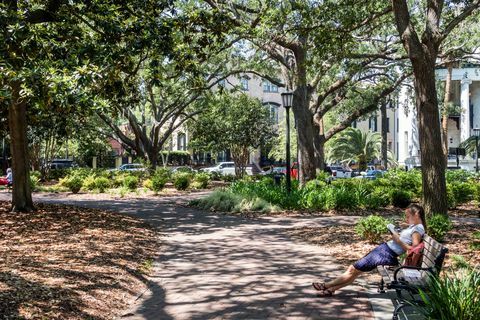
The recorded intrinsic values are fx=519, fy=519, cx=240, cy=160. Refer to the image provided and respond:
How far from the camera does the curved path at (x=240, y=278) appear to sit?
19.3ft

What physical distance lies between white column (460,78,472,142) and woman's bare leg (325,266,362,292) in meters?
38.6

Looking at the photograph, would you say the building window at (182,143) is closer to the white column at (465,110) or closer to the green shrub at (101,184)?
the white column at (465,110)

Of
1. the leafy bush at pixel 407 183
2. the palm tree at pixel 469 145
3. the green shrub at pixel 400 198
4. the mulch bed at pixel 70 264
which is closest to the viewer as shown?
the mulch bed at pixel 70 264

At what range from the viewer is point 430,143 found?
32.7 ft

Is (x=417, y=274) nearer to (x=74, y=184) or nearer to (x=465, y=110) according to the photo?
(x=74, y=184)

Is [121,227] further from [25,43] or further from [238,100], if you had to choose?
[238,100]

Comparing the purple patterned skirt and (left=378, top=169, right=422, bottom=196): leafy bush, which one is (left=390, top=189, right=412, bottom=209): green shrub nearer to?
(left=378, top=169, right=422, bottom=196): leafy bush

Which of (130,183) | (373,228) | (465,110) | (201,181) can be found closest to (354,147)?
(465,110)

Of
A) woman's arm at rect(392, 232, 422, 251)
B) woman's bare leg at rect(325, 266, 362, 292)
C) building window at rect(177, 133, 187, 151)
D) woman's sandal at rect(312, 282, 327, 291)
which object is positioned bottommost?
woman's sandal at rect(312, 282, 327, 291)

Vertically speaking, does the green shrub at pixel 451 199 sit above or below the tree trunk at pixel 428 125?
below

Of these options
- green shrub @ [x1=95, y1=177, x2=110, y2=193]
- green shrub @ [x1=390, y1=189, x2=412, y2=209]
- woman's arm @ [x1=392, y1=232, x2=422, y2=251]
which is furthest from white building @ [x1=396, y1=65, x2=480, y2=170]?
woman's arm @ [x1=392, y1=232, x2=422, y2=251]

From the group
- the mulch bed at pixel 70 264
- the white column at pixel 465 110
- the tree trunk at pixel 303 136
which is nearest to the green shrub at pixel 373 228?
the mulch bed at pixel 70 264

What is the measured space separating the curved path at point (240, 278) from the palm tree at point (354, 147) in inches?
1756

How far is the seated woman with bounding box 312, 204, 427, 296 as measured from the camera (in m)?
6.03
